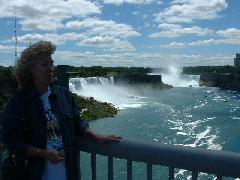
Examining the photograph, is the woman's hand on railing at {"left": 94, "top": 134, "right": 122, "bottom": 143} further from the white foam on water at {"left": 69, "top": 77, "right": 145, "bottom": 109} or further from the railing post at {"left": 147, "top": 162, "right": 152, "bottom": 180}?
the white foam on water at {"left": 69, "top": 77, "right": 145, "bottom": 109}

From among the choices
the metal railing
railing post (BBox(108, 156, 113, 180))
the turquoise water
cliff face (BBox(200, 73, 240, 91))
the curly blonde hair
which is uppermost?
the curly blonde hair

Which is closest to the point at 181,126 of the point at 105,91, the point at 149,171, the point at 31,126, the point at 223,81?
the point at 105,91

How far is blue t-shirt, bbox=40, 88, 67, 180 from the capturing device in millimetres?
2785

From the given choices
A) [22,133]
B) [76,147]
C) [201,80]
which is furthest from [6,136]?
[201,80]

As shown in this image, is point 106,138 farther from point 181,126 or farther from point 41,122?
point 181,126

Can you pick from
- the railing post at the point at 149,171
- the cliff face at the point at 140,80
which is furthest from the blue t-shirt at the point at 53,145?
the cliff face at the point at 140,80

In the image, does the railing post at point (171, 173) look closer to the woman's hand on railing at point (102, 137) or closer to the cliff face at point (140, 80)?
A: the woman's hand on railing at point (102, 137)

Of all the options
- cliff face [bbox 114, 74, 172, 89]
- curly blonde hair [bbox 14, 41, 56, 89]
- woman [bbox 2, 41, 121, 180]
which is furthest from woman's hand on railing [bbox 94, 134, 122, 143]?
cliff face [bbox 114, 74, 172, 89]

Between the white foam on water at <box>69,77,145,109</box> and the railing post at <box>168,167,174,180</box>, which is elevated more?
the railing post at <box>168,167,174,180</box>

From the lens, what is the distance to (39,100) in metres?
2.83

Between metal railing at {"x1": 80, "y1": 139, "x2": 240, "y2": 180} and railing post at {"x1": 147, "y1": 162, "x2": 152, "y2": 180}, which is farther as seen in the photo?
railing post at {"x1": 147, "y1": 162, "x2": 152, "y2": 180}

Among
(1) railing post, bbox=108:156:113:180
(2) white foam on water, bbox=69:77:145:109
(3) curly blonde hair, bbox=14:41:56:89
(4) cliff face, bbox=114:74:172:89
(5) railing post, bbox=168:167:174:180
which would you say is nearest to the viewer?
(5) railing post, bbox=168:167:174:180

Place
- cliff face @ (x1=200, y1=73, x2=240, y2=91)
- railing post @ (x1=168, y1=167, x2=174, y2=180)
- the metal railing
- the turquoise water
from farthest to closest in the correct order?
cliff face @ (x1=200, y1=73, x2=240, y2=91) → the turquoise water → railing post @ (x1=168, y1=167, x2=174, y2=180) → the metal railing

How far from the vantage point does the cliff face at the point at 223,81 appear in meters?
114
